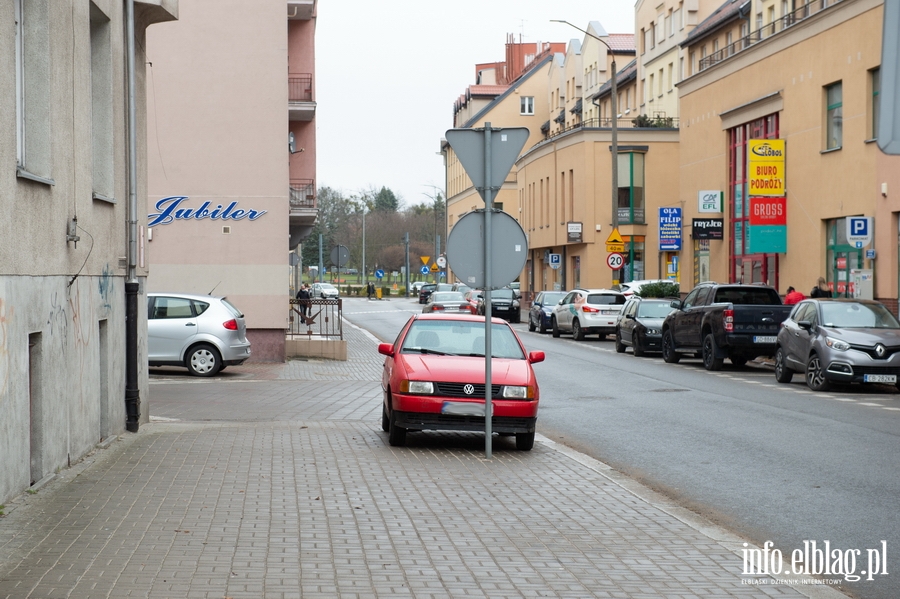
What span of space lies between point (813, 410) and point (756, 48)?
23.0m

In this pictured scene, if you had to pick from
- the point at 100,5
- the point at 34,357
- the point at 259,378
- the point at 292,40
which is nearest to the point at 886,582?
the point at 34,357

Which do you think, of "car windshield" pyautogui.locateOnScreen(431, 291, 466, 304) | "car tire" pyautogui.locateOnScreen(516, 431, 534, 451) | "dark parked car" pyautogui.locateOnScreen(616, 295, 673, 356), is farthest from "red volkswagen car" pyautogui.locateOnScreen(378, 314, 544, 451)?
"car windshield" pyautogui.locateOnScreen(431, 291, 466, 304)

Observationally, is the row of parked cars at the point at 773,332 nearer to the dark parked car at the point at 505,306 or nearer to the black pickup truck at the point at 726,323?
the black pickup truck at the point at 726,323

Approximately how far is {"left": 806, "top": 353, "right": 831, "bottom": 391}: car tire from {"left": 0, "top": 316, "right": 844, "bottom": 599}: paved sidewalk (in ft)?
28.4

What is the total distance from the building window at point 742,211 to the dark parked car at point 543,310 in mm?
6406

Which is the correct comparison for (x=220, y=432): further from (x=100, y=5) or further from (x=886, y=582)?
(x=886, y=582)

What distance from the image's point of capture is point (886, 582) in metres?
6.60

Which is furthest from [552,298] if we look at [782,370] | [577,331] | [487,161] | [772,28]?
[487,161]

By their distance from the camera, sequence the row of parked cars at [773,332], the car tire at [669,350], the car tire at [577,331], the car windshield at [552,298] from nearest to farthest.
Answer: the row of parked cars at [773,332] < the car tire at [669,350] < the car tire at [577,331] < the car windshield at [552,298]

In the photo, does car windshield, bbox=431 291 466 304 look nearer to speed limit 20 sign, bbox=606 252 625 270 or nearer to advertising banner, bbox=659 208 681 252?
speed limit 20 sign, bbox=606 252 625 270

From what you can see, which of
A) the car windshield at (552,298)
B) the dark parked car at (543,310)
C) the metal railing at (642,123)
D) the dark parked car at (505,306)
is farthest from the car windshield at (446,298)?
the metal railing at (642,123)

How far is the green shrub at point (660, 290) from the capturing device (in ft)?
128

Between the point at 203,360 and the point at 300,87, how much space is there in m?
14.3

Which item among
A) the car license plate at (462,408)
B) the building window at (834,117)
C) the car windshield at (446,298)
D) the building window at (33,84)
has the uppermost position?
the building window at (834,117)
